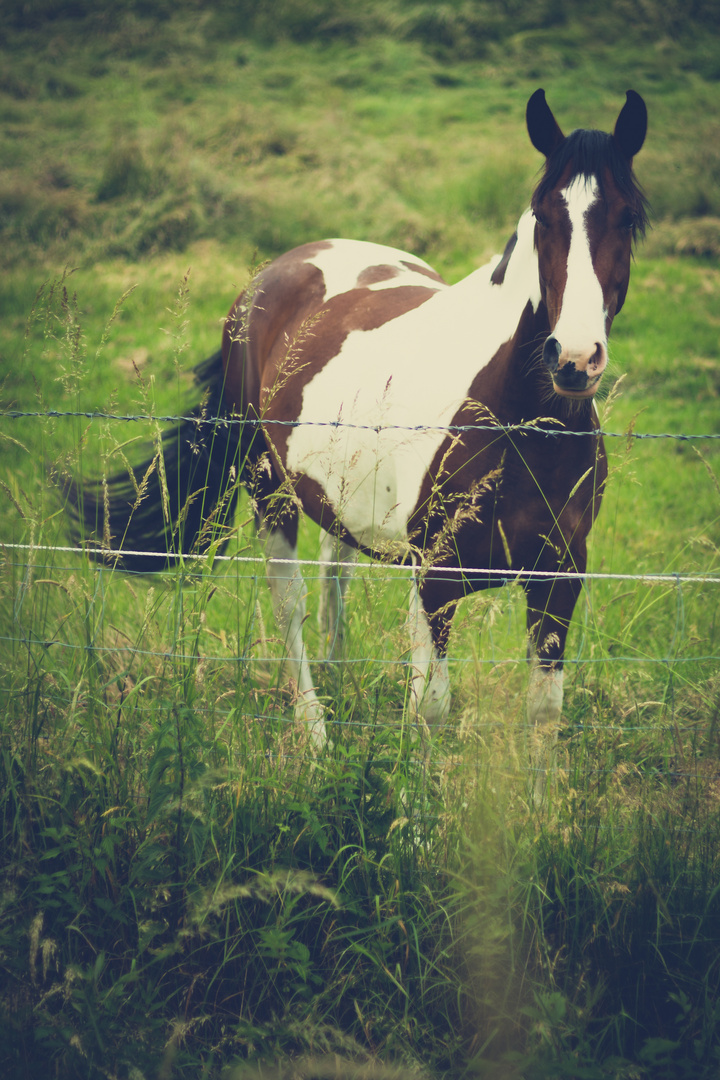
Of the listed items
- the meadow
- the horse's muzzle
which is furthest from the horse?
the meadow

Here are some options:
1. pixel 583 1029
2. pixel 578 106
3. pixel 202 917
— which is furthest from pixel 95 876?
pixel 578 106

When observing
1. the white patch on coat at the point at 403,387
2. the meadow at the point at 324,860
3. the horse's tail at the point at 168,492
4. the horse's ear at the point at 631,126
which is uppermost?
the horse's ear at the point at 631,126

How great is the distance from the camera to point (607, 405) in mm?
2184

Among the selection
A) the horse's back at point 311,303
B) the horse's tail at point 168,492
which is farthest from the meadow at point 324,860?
the horse's back at point 311,303

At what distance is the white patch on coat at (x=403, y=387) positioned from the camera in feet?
7.96

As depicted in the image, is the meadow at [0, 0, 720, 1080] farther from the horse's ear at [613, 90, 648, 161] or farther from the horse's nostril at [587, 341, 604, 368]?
the horse's ear at [613, 90, 648, 161]

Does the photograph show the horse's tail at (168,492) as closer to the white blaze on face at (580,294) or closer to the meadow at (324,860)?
the meadow at (324,860)

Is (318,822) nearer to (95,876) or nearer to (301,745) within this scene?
(301,745)

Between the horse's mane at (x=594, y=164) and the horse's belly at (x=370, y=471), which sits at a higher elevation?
the horse's mane at (x=594, y=164)

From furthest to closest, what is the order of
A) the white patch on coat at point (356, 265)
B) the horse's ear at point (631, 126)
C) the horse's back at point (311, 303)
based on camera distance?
the white patch on coat at point (356, 265)
the horse's back at point (311, 303)
the horse's ear at point (631, 126)

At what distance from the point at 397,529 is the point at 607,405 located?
0.82 meters

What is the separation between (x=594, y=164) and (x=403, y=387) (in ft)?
3.03

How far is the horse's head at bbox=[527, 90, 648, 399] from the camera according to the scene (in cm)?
190

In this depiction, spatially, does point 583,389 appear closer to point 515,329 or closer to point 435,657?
point 515,329
